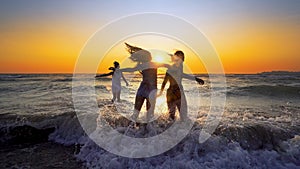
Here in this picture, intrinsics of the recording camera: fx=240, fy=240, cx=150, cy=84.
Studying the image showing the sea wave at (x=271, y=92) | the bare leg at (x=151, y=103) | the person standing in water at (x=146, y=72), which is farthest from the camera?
the sea wave at (x=271, y=92)

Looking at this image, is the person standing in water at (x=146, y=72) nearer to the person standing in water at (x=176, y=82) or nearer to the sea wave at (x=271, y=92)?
the person standing in water at (x=176, y=82)

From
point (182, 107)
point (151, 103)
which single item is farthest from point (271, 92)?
point (151, 103)

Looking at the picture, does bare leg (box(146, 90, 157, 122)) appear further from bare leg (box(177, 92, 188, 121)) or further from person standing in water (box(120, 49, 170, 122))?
bare leg (box(177, 92, 188, 121))

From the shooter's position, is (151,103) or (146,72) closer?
(146,72)

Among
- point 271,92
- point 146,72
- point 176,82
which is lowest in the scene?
point 271,92

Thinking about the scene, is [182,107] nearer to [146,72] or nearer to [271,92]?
[146,72]

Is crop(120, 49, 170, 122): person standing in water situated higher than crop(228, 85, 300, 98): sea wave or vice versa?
crop(120, 49, 170, 122): person standing in water

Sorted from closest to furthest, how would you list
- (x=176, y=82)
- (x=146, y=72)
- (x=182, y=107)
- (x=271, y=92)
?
(x=146, y=72), (x=176, y=82), (x=182, y=107), (x=271, y=92)

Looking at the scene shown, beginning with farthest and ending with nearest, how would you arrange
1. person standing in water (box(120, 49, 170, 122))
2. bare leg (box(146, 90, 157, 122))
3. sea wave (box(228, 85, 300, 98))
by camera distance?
sea wave (box(228, 85, 300, 98)) < bare leg (box(146, 90, 157, 122)) < person standing in water (box(120, 49, 170, 122))

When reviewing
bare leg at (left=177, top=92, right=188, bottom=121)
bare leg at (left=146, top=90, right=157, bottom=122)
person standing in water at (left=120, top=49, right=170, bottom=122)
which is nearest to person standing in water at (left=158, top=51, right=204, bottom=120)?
bare leg at (left=177, top=92, right=188, bottom=121)

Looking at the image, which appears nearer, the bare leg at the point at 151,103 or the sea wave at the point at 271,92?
the bare leg at the point at 151,103

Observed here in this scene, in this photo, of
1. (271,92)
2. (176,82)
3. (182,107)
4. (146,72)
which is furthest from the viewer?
(271,92)

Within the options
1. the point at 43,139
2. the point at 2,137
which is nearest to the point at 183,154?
the point at 43,139

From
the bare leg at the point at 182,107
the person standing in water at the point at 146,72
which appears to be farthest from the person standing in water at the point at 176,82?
the person standing in water at the point at 146,72
